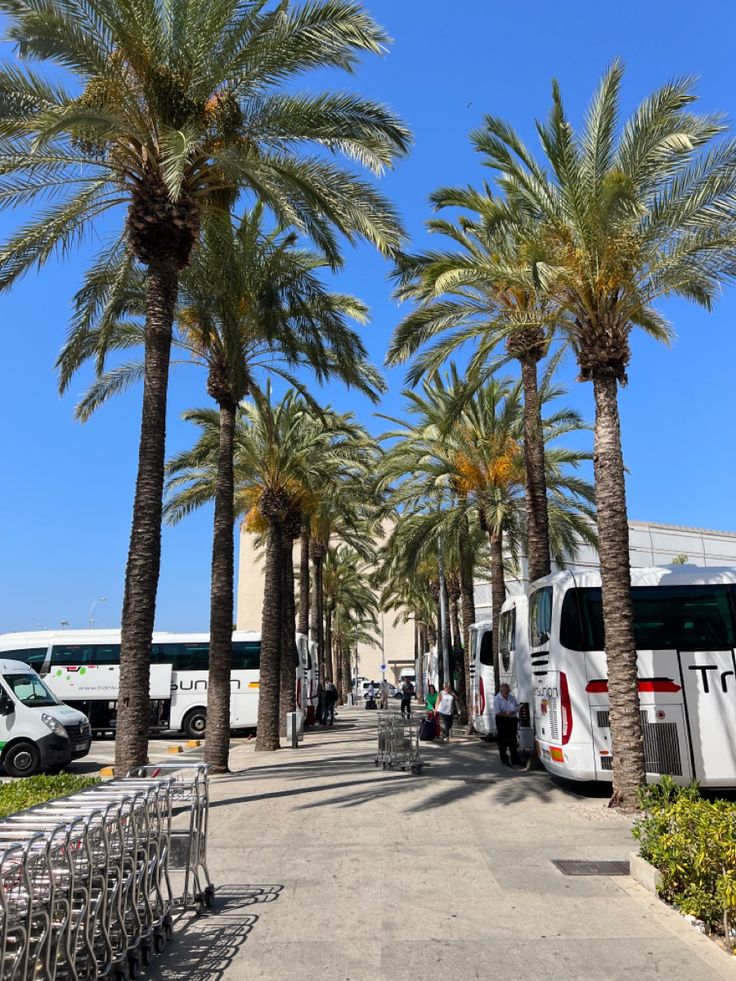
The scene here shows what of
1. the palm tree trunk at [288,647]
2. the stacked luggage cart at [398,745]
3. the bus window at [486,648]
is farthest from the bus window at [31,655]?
the stacked luggage cart at [398,745]

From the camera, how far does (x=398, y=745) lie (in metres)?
15.0

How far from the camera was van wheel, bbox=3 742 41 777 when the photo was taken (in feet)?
53.8

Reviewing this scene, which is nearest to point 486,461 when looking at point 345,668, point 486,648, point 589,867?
point 486,648

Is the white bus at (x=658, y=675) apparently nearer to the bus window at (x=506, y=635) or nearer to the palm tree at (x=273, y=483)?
the bus window at (x=506, y=635)

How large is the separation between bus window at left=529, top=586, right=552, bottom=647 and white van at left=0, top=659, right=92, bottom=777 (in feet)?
34.0

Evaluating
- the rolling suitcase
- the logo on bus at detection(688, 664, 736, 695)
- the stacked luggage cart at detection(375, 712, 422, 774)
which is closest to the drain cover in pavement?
the logo on bus at detection(688, 664, 736, 695)

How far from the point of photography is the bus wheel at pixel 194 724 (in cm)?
2589

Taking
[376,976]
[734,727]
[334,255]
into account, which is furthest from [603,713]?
[334,255]

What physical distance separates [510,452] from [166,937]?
19.1m

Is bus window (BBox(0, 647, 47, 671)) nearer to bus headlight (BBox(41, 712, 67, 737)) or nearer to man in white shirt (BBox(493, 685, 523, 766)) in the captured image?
bus headlight (BBox(41, 712, 67, 737))

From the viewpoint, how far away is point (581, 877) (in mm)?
7316

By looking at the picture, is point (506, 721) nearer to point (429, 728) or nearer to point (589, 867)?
point (429, 728)

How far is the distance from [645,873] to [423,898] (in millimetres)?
1976

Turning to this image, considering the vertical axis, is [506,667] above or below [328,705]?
above
